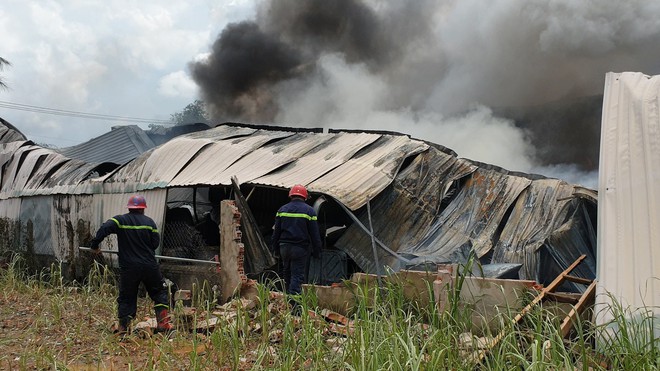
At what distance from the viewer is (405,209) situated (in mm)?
8742

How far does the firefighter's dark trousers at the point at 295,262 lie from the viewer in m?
7.02

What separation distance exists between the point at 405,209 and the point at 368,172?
0.80m

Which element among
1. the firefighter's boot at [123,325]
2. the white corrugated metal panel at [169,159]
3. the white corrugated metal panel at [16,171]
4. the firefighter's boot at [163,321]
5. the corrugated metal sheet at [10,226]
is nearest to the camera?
the firefighter's boot at [163,321]

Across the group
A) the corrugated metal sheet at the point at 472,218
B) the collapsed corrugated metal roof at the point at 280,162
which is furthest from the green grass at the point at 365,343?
the collapsed corrugated metal roof at the point at 280,162

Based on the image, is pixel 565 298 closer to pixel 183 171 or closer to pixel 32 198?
pixel 183 171

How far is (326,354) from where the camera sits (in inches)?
143

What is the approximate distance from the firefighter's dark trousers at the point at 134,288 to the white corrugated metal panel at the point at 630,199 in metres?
4.33

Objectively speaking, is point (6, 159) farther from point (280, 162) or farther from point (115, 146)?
point (280, 162)

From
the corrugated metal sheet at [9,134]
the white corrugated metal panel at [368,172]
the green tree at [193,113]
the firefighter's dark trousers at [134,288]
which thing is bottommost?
the firefighter's dark trousers at [134,288]

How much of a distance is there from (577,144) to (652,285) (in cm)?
1366

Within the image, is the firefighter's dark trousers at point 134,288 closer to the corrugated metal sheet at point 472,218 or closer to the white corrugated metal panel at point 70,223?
the corrugated metal sheet at point 472,218

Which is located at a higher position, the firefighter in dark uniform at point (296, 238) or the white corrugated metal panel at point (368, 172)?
the white corrugated metal panel at point (368, 172)

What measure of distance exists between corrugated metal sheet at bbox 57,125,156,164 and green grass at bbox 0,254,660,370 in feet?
33.2

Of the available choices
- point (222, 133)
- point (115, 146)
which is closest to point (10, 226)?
point (115, 146)
